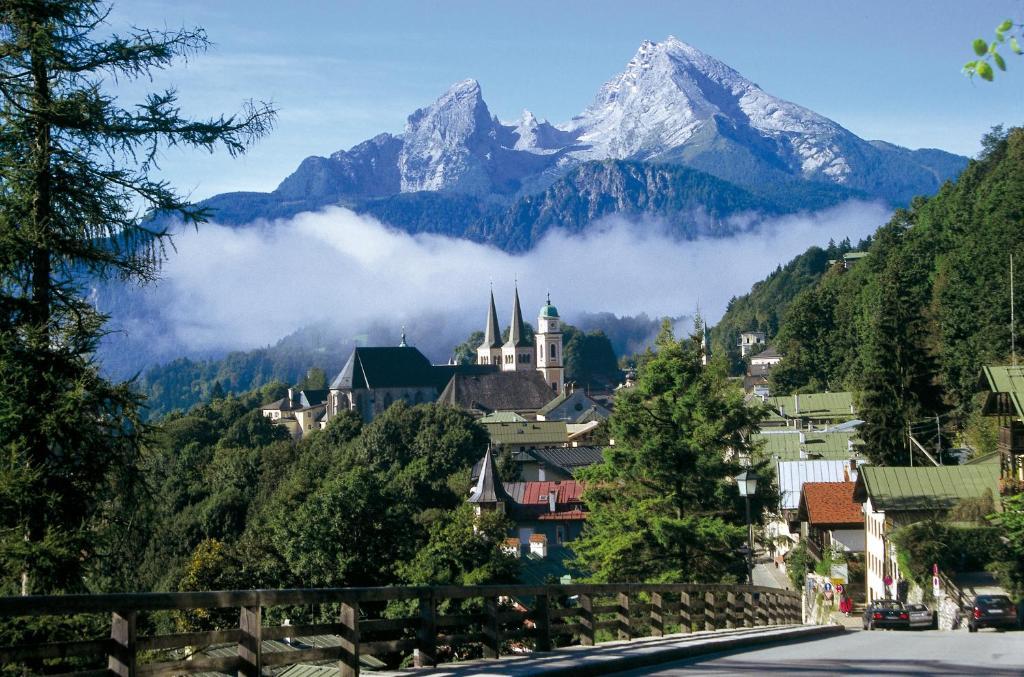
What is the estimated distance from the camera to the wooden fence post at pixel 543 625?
636 inches

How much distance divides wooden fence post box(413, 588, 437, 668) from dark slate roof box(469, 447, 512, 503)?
307ft

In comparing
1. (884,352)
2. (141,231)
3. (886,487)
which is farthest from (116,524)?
(884,352)

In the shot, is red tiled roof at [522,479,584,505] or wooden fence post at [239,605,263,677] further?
red tiled roof at [522,479,584,505]

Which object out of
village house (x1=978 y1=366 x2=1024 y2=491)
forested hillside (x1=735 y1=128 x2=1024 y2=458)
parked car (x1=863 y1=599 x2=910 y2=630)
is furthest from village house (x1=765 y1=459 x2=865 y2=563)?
parked car (x1=863 y1=599 x2=910 y2=630)

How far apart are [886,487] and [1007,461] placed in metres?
4.71

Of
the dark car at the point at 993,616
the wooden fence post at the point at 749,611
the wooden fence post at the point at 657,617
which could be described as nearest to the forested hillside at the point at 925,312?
the dark car at the point at 993,616

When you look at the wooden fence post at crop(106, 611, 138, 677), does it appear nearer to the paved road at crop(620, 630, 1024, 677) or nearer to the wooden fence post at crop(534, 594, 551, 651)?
the paved road at crop(620, 630, 1024, 677)

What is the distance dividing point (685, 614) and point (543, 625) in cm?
606

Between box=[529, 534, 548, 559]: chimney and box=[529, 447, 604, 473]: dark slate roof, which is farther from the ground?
box=[529, 447, 604, 473]: dark slate roof

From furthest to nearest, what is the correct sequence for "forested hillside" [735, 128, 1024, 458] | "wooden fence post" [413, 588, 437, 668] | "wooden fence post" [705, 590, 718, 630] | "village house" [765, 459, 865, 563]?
"forested hillside" [735, 128, 1024, 458], "village house" [765, 459, 865, 563], "wooden fence post" [705, 590, 718, 630], "wooden fence post" [413, 588, 437, 668]

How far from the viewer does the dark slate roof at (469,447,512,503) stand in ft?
354

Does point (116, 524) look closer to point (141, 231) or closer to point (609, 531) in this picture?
point (141, 231)

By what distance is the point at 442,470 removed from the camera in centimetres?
12812

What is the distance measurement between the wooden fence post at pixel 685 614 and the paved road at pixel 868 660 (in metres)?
1.60
